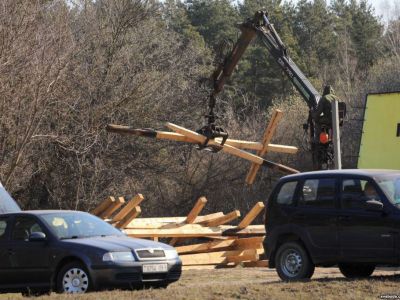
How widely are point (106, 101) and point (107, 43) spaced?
2.61m

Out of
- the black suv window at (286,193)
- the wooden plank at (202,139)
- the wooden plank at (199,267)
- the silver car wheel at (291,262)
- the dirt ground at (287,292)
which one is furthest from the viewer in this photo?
the wooden plank at (202,139)

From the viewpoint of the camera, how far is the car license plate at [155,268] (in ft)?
44.6

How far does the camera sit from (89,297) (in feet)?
39.4

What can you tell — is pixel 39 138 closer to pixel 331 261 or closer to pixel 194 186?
pixel 194 186

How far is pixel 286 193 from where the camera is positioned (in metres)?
15.0

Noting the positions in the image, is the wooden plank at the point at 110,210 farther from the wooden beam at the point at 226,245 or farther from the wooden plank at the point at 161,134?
the wooden beam at the point at 226,245

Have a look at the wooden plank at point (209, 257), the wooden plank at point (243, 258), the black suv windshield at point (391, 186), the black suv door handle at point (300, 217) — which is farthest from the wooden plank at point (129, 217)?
the black suv windshield at point (391, 186)

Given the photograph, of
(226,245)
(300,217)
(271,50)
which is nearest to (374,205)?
(300,217)

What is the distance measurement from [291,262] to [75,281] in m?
3.68

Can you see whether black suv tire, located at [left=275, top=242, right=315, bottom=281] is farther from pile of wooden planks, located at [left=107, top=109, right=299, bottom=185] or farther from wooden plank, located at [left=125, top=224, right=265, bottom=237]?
pile of wooden planks, located at [left=107, top=109, right=299, bottom=185]

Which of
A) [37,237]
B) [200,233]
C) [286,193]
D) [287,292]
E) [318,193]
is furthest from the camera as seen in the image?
[200,233]

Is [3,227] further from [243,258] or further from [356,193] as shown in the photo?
[243,258]

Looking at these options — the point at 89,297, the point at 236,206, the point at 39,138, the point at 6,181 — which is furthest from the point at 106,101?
the point at 89,297

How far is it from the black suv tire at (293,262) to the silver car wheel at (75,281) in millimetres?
3429
